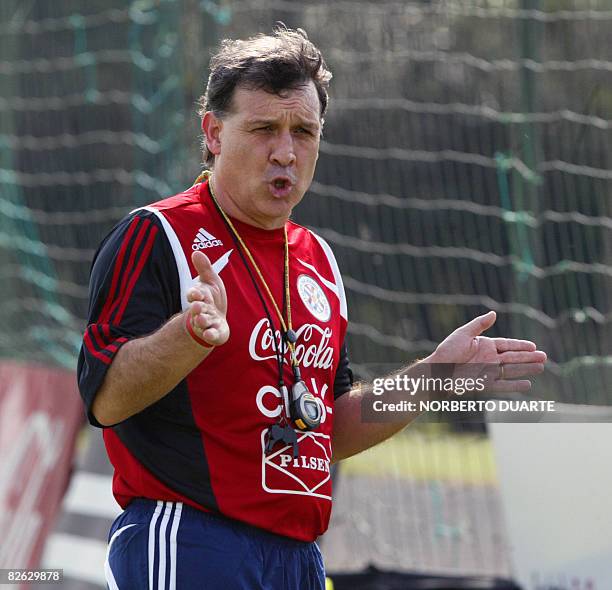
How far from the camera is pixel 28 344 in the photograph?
7824 mm

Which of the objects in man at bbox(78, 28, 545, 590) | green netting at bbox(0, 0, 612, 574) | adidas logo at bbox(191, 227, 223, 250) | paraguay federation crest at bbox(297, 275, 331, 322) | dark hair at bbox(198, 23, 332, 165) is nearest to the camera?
man at bbox(78, 28, 545, 590)

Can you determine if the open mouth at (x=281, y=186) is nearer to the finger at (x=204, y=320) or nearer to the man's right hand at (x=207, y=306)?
the man's right hand at (x=207, y=306)

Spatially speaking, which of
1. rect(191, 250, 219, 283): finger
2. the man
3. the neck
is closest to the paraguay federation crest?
the man

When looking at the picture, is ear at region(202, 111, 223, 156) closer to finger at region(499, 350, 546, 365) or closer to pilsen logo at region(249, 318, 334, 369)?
pilsen logo at region(249, 318, 334, 369)

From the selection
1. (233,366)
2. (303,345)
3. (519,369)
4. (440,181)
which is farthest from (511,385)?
(440,181)

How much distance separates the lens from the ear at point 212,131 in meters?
3.28

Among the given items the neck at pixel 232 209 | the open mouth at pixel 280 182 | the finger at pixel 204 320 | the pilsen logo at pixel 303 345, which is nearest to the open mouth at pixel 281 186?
the open mouth at pixel 280 182

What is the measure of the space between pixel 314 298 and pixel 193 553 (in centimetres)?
75

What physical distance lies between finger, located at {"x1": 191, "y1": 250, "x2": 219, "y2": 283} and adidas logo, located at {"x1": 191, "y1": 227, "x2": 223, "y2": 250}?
315 millimetres

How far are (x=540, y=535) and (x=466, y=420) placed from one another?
0.53 meters

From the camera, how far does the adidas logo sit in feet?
10.1

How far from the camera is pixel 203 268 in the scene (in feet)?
9.02

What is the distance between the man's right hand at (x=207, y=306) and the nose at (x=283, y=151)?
0.49 meters

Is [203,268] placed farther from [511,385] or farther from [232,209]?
[511,385]
